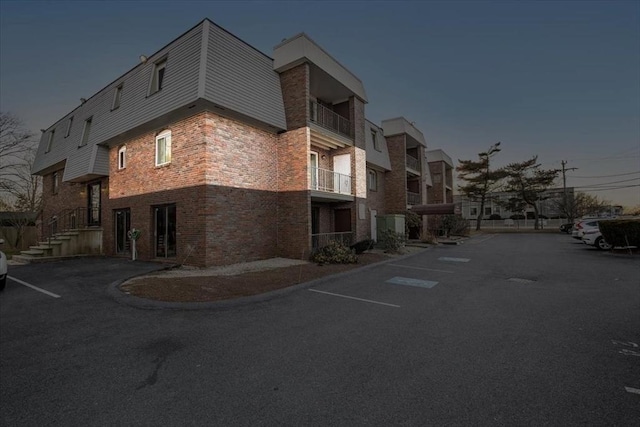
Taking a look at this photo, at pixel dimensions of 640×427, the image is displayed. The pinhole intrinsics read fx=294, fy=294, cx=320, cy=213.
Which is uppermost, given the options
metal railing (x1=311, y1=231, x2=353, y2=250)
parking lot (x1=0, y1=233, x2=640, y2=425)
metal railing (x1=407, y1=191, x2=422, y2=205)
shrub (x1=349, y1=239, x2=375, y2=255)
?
metal railing (x1=407, y1=191, x2=422, y2=205)

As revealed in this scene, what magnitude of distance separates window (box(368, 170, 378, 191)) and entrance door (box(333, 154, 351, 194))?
5154 mm

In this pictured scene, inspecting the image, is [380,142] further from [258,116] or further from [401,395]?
[401,395]

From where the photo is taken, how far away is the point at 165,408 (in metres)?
2.74

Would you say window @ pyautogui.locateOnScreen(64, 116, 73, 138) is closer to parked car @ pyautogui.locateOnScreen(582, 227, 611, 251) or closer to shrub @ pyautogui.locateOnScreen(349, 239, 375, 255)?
shrub @ pyautogui.locateOnScreen(349, 239, 375, 255)

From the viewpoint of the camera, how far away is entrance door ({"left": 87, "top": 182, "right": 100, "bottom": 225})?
650 inches

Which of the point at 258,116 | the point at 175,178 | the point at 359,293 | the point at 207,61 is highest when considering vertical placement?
the point at 207,61

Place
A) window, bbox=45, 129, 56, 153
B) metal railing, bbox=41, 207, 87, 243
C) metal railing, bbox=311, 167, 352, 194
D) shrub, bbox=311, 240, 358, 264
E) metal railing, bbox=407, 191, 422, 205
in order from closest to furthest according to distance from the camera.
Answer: shrub, bbox=311, 240, 358, 264, metal railing, bbox=311, 167, 352, 194, metal railing, bbox=41, 207, 87, 243, window, bbox=45, 129, 56, 153, metal railing, bbox=407, 191, 422, 205

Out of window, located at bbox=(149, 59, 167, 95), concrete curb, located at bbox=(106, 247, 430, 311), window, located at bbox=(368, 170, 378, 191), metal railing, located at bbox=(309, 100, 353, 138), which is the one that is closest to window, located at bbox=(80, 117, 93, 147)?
window, located at bbox=(149, 59, 167, 95)

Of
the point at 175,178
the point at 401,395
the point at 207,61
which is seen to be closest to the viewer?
the point at 401,395

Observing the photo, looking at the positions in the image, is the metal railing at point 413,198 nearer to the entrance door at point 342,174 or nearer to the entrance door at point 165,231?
the entrance door at point 342,174

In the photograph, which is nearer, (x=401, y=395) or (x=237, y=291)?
(x=401, y=395)

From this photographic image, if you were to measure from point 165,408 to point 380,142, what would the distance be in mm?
21590

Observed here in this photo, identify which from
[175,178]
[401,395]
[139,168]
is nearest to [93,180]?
[139,168]

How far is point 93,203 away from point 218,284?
1367 centimetres
